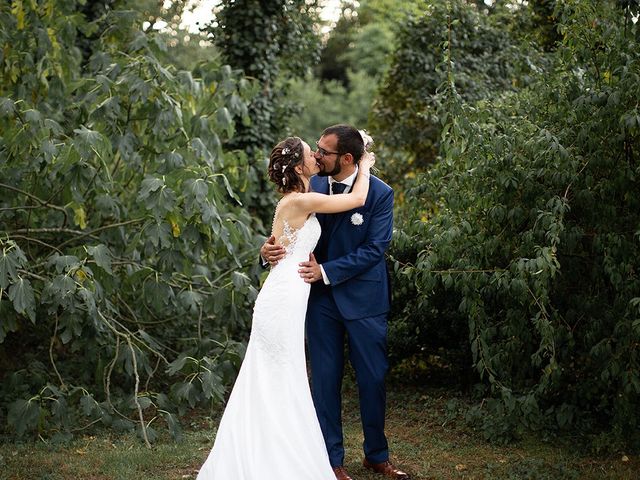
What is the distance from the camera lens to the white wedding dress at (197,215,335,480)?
4277mm

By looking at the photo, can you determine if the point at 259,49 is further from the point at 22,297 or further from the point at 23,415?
the point at 23,415

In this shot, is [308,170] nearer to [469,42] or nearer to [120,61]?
[120,61]

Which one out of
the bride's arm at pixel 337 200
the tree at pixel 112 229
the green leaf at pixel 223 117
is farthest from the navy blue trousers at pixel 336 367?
the green leaf at pixel 223 117

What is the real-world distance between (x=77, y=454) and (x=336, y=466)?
6.16 ft

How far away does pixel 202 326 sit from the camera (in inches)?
295

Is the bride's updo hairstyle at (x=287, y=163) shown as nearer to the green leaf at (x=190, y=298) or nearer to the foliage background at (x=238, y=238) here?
the foliage background at (x=238, y=238)

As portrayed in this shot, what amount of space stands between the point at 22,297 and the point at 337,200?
7.39ft

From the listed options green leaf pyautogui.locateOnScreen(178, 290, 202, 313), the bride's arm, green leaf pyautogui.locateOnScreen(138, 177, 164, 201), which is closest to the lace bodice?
the bride's arm

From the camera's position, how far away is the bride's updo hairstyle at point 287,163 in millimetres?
4520

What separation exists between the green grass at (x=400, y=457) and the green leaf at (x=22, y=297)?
919 mm

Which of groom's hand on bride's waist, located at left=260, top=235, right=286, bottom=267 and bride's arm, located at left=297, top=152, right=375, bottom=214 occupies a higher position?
bride's arm, located at left=297, top=152, right=375, bottom=214

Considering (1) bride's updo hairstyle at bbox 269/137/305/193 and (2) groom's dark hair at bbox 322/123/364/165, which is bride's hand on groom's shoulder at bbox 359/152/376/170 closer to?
(2) groom's dark hair at bbox 322/123/364/165

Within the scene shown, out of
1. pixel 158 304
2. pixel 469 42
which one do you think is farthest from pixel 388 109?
pixel 158 304

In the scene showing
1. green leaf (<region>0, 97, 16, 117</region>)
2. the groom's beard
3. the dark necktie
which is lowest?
the dark necktie
